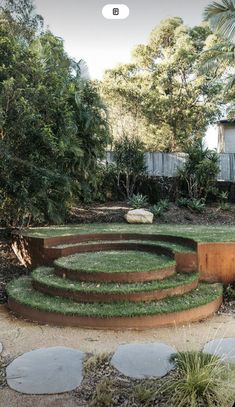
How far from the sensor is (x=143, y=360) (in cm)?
307

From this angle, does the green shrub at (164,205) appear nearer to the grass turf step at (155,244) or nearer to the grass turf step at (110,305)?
the grass turf step at (155,244)

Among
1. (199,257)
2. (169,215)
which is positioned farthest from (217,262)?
(169,215)

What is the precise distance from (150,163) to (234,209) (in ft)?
12.2

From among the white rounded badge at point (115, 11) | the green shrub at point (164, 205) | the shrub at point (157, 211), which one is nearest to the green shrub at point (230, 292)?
the shrub at point (157, 211)

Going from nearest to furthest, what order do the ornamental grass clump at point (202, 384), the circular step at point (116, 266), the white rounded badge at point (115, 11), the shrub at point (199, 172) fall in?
1. the white rounded badge at point (115, 11)
2. the ornamental grass clump at point (202, 384)
3. the circular step at point (116, 266)
4. the shrub at point (199, 172)

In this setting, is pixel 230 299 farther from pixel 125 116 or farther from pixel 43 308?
pixel 125 116

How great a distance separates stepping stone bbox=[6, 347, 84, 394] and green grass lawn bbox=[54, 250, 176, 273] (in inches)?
57.4

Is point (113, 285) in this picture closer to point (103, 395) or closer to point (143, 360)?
point (143, 360)

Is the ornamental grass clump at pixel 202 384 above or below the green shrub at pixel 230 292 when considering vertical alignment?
above

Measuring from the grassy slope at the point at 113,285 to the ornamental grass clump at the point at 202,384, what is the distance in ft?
5.28

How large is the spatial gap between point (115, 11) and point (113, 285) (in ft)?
12.0

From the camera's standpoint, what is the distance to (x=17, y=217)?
7016mm

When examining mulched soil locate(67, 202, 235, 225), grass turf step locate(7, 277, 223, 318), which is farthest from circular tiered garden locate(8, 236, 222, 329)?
mulched soil locate(67, 202, 235, 225)

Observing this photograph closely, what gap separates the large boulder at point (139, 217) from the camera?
862 cm
